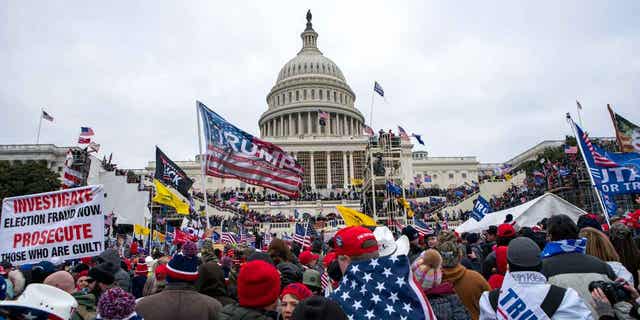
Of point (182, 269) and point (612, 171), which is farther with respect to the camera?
point (612, 171)

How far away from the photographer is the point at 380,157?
41344 millimetres

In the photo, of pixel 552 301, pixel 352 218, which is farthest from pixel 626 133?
pixel 552 301

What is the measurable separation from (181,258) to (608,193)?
10532mm

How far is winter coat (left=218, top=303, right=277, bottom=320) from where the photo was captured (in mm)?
3422

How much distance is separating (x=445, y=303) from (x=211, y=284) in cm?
245

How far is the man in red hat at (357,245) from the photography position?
3.60 meters

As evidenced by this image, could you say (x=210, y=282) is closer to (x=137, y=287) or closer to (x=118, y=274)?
(x=118, y=274)

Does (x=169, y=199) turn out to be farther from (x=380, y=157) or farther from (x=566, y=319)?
(x=380, y=157)

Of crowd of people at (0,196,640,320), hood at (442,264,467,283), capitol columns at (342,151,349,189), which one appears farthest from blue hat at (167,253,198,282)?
capitol columns at (342,151,349,189)

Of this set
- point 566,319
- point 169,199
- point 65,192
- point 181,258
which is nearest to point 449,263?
point 566,319

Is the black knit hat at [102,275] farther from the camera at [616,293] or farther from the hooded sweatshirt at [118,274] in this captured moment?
the camera at [616,293]

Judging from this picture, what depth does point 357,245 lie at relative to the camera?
3615 millimetres

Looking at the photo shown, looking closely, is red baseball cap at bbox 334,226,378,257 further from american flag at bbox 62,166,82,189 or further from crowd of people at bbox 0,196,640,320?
american flag at bbox 62,166,82,189

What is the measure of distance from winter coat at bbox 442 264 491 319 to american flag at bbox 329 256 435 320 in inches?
56.4
